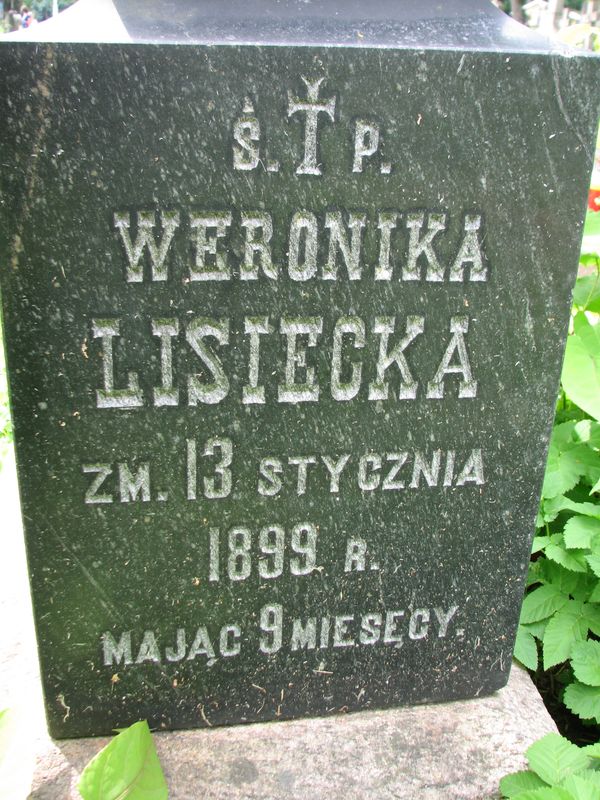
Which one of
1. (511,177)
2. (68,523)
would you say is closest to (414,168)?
(511,177)

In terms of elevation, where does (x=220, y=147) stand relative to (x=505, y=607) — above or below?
above

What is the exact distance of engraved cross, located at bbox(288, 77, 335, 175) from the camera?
1.46 meters

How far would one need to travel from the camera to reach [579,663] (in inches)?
76.4

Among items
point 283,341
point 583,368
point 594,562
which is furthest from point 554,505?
point 283,341

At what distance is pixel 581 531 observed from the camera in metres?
2.02

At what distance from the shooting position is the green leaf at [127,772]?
1551 mm

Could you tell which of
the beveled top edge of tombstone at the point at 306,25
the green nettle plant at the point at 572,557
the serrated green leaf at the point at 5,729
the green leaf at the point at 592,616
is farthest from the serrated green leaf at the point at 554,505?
the serrated green leaf at the point at 5,729

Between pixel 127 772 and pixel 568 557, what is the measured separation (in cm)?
115

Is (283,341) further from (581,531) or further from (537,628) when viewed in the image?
(537,628)

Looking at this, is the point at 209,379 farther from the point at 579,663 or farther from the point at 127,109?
the point at 579,663

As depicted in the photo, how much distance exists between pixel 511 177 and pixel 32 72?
2.86 ft

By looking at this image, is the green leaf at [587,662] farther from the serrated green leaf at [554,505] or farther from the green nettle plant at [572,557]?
the serrated green leaf at [554,505]

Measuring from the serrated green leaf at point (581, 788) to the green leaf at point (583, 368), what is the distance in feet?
A: 2.66

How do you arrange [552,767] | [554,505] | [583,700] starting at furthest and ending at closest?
1. [554,505]
2. [583,700]
3. [552,767]
